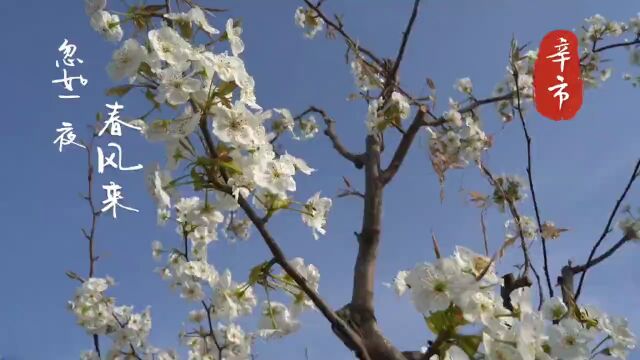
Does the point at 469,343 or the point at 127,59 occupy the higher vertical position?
the point at 127,59

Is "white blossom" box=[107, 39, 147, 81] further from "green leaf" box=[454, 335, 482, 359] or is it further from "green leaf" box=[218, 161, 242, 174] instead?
"green leaf" box=[454, 335, 482, 359]

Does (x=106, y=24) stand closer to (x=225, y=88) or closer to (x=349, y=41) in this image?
(x=225, y=88)

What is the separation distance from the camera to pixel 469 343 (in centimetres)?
123

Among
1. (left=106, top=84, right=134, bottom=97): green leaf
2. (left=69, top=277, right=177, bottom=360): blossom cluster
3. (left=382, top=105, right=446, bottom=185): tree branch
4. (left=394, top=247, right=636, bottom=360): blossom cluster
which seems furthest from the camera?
(left=69, top=277, right=177, bottom=360): blossom cluster

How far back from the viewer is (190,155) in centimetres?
137

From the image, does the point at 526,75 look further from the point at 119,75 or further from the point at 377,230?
the point at 119,75

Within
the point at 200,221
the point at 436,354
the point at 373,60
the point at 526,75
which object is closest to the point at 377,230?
the point at 200,221

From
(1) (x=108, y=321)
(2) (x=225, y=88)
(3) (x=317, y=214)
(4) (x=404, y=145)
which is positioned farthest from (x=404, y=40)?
(1) (x=108, y=321)

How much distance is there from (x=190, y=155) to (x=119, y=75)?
0.85 feet

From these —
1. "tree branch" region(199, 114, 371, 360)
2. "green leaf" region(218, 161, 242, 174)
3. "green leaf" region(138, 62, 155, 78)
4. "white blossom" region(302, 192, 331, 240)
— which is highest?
"green leaf" region(138, 62, 155, 78)

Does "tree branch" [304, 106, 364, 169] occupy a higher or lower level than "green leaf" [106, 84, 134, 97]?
higher

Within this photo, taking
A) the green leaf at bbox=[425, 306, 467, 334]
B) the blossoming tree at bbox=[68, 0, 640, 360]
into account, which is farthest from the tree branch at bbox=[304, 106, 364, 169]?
the green leaf at bbox=[425, 306, 467, 334]

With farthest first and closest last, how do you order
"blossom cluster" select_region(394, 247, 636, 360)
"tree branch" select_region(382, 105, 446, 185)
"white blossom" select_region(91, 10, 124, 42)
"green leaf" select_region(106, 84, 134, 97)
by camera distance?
1. "tree branch" select_region(382, 105, 446, 185)
2. "white blossom" select_region(91, 10, 124, 42)
3. "green leaf" select_region(106, 84, 134, 97)
4. "blossom cluster" select_region(394, 247, 636, 360)

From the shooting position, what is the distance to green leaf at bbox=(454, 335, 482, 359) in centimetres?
122
